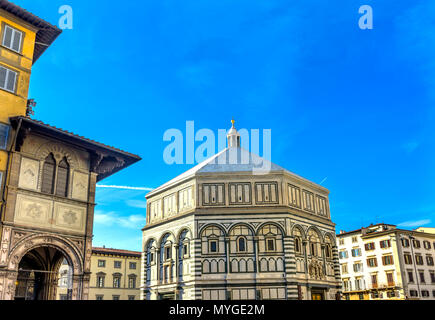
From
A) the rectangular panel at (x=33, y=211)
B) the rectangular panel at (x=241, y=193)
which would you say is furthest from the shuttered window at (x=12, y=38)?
the rectangular panel at (x=241, y=193)

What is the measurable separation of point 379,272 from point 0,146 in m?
49.8

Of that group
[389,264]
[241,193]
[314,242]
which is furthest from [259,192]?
[389,264]

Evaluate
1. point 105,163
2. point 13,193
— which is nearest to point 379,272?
point 105,163

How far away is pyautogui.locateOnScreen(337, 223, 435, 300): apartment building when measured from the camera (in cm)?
5044

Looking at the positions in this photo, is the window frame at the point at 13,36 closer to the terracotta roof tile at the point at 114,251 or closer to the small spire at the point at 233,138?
the small spire at the point at 233,138

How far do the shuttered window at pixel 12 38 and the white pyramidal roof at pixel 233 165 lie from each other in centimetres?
2152

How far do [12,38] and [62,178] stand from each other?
20.5 feet

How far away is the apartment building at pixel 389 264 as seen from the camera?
1986 inches

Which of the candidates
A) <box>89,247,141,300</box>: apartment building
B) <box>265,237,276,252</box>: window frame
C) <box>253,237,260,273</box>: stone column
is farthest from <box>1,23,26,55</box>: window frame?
<box>89,247,141,300</box>: apartment building

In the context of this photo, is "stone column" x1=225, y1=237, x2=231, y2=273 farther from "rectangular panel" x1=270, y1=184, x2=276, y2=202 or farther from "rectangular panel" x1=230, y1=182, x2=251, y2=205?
"rectangular panel" x1=270, y1=184, x2=276, y2=202

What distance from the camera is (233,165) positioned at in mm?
38719
